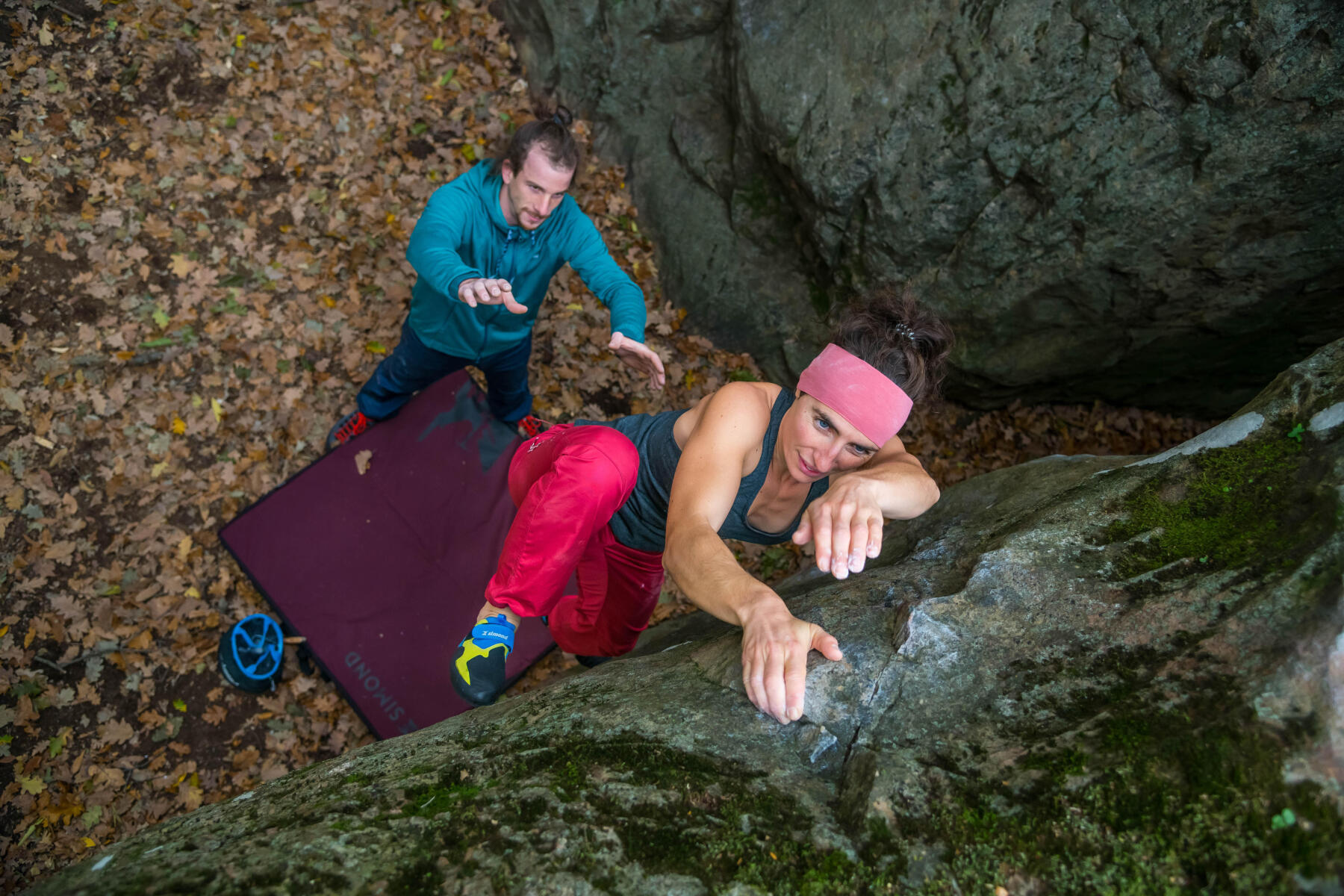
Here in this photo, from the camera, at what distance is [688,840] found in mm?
1702

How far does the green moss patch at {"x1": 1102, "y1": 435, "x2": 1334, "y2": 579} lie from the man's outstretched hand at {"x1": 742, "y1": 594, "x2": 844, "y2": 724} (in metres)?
0.94

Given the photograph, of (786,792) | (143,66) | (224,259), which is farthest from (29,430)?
(786,792)

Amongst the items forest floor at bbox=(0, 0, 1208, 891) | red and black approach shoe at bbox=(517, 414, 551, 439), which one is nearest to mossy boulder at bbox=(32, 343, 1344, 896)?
forest floor at bbox=(0, 0, 1208, 891)

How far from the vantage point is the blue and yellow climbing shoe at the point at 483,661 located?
3.05 metres

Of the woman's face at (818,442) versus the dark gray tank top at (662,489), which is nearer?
the woman's face at (818,442)

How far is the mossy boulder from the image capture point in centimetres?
152

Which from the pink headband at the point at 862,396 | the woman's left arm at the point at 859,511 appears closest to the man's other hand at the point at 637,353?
the pink headband at the point at 862,396

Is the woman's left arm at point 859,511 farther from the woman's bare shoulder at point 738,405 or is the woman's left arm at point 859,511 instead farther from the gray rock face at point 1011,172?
the gray rock face at point 1011,172

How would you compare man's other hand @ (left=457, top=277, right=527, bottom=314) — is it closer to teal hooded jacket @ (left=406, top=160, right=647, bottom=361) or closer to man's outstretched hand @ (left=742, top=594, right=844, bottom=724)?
teal hooded jacket @ (left=406, top=160, right=647, bottom=361)

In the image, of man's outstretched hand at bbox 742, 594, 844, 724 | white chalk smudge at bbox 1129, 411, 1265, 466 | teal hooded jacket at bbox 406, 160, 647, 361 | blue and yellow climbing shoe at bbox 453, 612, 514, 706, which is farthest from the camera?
teal hooded jacket at bbox 406, 160, 647, 361

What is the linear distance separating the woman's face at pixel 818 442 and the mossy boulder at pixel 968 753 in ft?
1.68

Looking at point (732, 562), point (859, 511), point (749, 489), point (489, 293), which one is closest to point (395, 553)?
point (489, 293)

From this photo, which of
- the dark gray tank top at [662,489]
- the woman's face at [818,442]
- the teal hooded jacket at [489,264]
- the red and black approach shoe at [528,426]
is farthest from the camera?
the red and black approach shoe at [528,426]

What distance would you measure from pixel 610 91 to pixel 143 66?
11.0ft
